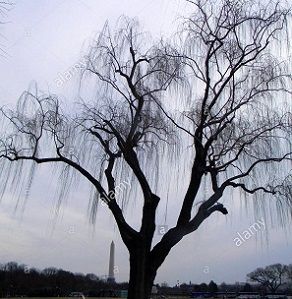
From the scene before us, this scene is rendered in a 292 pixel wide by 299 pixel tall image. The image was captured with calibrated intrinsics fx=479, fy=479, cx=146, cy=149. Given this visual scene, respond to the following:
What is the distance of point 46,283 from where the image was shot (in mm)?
108250

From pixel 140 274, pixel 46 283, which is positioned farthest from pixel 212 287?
pixel 140 274

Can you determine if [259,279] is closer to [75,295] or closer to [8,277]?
[75,295]

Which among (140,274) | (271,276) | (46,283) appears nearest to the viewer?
(140,274)

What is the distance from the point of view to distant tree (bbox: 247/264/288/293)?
118188mm

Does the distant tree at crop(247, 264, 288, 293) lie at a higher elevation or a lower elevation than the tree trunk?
higher

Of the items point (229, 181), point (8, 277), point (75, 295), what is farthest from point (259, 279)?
point (229, 181)

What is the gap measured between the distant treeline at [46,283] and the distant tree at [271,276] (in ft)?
139

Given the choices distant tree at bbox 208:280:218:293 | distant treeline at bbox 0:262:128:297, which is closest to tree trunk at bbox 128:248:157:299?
distant treeline at bbox 0:262:128:297

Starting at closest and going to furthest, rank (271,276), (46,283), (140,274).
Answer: (140,274) → (46,283) → (271,276)

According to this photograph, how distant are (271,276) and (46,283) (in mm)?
54623

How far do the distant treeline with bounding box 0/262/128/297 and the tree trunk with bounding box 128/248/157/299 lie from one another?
3104 inches

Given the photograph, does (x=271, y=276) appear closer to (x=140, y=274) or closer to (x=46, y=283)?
(x=46, y=283)

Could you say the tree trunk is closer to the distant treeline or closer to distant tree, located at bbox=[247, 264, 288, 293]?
the distant treeline

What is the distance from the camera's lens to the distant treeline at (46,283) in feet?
318
